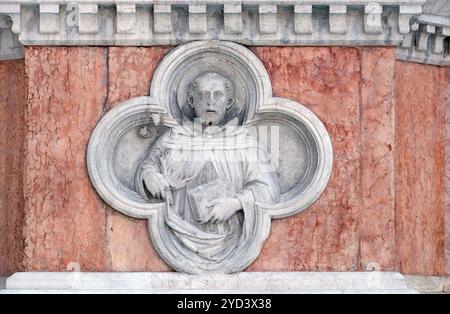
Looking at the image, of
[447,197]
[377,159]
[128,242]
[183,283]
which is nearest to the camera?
[183,283]

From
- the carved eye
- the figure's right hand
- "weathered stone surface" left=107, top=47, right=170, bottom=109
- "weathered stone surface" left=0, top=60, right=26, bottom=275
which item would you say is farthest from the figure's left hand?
"weathered stone surface" left=0, top=60, right=26, bottom=275

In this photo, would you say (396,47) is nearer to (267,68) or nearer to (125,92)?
(267,68)

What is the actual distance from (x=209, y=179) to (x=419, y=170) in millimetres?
2710

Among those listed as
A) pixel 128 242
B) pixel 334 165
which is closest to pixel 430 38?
pixel 334 165

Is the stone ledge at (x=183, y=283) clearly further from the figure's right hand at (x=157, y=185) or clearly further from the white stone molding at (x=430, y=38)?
the white stone molding at (x=430, y=38)

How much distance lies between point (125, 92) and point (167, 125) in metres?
0.60

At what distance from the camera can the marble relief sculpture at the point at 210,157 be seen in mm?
24453

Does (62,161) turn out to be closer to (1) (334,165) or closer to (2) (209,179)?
(2) (209,179)

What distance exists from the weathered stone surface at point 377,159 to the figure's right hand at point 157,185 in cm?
221

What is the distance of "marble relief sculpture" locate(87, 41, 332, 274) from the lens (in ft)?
80.2

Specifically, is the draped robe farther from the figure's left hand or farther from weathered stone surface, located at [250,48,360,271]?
weathered stone surface, located at [250,48,360,271]

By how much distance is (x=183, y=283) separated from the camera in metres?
24.4

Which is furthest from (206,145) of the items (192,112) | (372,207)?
(372,207)

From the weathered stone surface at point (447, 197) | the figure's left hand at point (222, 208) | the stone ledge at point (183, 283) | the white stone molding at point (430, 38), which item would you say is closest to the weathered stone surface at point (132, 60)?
the figure's left hand at point (222, 208)
